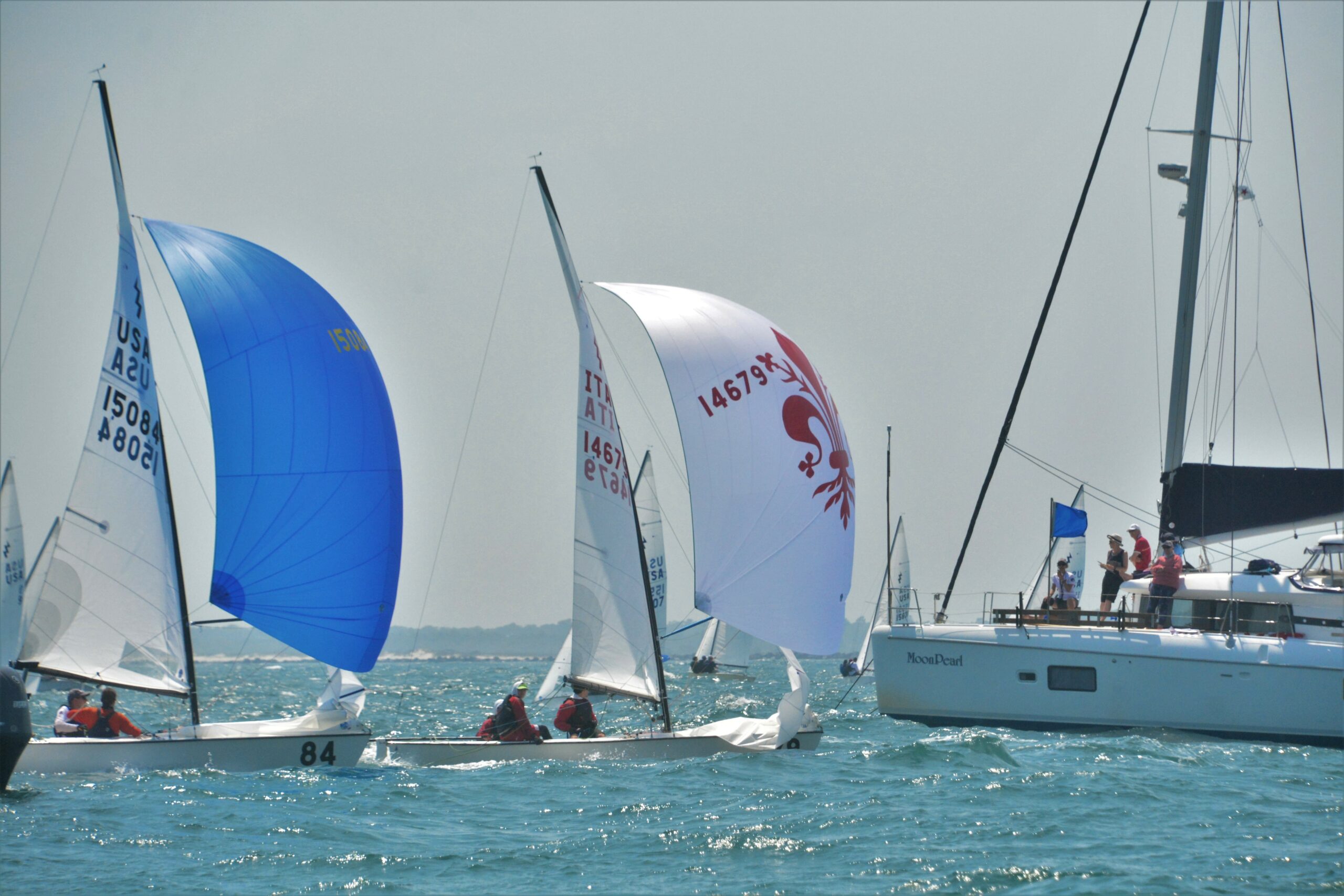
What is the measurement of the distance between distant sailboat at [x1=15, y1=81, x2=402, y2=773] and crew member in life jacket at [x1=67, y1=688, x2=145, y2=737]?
0.86ft

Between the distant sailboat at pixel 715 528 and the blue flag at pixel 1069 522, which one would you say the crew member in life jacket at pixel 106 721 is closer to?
the distant sailboat at pixel 715 528

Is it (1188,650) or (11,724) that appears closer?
(11,724)

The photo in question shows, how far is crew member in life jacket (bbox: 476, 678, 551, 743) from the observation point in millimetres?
14648

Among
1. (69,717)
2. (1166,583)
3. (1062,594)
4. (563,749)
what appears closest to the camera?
(69,717)

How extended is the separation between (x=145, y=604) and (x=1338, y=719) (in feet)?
45.5

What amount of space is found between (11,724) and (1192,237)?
16.1m

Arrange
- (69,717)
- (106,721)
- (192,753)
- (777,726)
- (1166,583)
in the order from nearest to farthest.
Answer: (192,753) < (106,721) < (69,717) < (777,726) < (1166,583)

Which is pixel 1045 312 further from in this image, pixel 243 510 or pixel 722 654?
pixel 722 654

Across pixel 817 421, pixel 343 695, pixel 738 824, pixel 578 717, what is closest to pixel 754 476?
pixel 817 421

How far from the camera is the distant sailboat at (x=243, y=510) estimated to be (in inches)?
545

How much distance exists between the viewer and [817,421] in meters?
15.3

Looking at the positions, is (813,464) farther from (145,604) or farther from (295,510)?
(145,604)

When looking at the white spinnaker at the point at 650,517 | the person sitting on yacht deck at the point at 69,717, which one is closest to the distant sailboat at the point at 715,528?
the person sitting on yacht deck at the point at 69,717

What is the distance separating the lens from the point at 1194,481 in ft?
58.0
